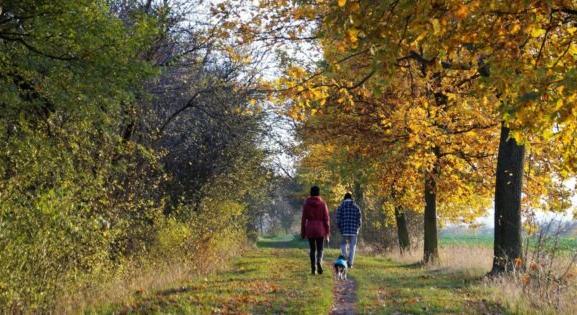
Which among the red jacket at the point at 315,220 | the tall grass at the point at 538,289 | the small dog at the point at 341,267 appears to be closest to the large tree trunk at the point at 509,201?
the tall grass at the point at 538,289

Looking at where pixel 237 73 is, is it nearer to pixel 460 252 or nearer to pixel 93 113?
pixel 93 113

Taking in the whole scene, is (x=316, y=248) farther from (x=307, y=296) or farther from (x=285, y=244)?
(x=285, y=244)

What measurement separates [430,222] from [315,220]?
→ 7679 millimetres

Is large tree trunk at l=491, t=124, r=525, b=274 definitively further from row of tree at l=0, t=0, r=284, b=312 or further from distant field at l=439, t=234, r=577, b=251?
row of tree at l=0, t=0, r=284, b=312

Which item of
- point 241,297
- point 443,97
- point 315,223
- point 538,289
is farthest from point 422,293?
point 443,97

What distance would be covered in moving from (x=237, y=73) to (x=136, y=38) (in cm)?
733

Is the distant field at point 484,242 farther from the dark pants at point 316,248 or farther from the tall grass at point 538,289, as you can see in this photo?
the dark pants at point 316,248

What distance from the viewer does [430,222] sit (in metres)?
19.6

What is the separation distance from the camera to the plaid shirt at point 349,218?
1423 centimetres

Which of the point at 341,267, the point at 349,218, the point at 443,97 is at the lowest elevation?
the point at 341,267

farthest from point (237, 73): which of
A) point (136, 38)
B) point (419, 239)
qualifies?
point (419, 239)

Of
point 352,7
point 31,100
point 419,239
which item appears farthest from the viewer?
point 419,239

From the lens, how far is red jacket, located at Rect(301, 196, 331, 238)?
13.2 meters

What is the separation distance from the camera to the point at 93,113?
873 centimetres
